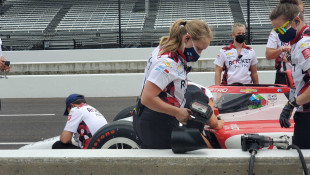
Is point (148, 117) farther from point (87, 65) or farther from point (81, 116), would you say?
point (87, 65)

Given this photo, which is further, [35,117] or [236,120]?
[35,117]

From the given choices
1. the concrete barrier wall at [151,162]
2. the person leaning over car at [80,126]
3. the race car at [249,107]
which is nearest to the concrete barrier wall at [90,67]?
the person leaning over car at [80,126]

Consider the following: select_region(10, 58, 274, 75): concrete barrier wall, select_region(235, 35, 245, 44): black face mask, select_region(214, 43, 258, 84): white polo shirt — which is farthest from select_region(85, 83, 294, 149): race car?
select_region(10, 58, 274, 75): concrete barrier wall

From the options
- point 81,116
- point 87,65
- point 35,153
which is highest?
point 35,153

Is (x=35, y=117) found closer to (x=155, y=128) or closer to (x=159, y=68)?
(x=155, y=128)

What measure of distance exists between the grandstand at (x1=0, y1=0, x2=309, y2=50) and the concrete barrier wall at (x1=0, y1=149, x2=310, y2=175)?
59.4 ft

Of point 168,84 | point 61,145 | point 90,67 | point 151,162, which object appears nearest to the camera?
point 151,162

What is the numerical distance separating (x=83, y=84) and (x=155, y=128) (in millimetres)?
11898

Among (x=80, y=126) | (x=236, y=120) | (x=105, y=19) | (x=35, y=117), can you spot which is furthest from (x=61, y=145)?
(x=105, y=19)

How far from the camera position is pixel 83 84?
1523 cm

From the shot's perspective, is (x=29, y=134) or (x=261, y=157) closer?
(x=261, y=157)

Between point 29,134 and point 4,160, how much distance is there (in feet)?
19.7

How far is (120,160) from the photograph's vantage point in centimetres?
329

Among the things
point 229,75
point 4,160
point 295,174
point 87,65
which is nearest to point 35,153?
point 4,160
